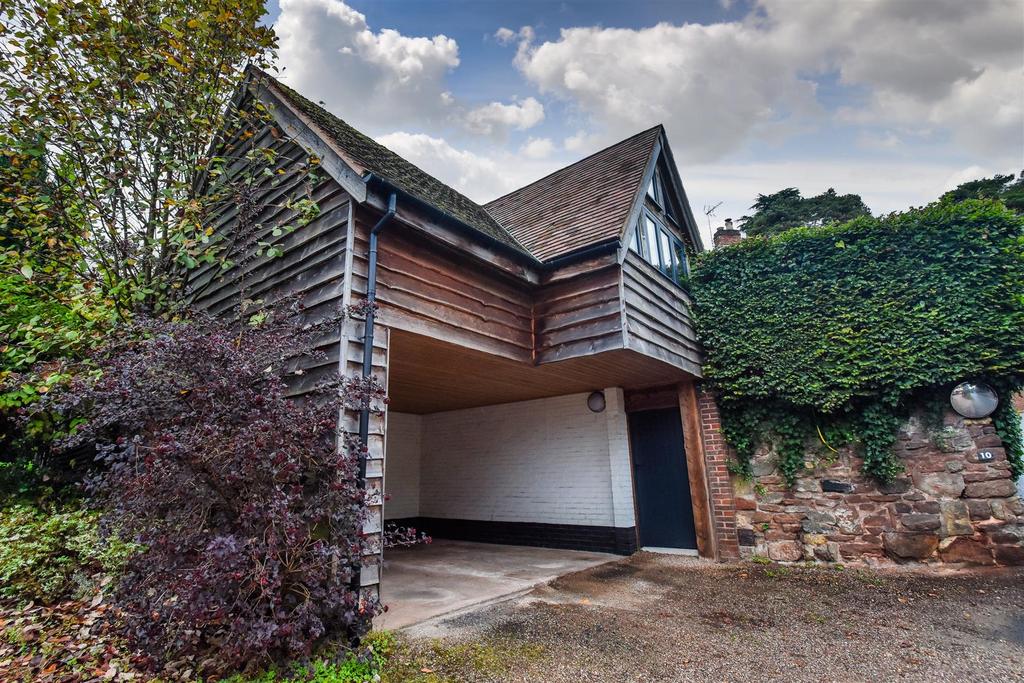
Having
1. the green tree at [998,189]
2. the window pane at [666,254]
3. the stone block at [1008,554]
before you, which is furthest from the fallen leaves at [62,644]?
the green tree at [998,189]

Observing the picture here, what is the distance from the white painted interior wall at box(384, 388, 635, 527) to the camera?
25.6 ft

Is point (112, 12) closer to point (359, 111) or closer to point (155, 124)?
point (155, 124)

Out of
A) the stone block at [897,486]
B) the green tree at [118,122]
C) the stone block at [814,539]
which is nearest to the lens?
the green tree at [118,122]

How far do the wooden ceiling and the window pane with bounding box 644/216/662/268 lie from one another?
1724 millimetres

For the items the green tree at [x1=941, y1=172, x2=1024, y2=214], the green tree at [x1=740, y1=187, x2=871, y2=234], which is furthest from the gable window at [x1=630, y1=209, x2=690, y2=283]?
the green tree at [x1=941, y1=172, x2=1024, y2=214]

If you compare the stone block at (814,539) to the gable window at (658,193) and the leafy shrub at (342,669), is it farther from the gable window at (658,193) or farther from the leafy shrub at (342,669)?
the leafy shrub at (342,669)

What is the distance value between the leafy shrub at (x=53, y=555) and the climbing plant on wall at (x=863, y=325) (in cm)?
762

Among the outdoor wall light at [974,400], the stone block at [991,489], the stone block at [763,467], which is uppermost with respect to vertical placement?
the outdoor wall light at [974,400]

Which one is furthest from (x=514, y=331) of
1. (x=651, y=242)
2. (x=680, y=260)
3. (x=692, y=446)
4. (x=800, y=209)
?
(x=800, y=209)

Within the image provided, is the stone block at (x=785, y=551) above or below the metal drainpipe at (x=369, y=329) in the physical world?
below

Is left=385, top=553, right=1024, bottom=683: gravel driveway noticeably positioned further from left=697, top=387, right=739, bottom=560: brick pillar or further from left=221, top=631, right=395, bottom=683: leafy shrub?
left=697, top=387, right=739, bottom=560: brick pillar

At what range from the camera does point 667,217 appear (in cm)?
861

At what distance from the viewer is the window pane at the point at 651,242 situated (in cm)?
711

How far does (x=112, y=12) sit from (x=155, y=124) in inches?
45.5
